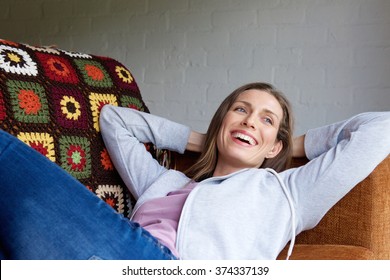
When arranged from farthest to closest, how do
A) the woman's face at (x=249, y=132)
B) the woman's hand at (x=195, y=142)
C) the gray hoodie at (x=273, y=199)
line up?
the woman's hand at (x=195, y=142) < the woman's face at (x=249, y=132) < the gray hoodie at (x=273, y=199)

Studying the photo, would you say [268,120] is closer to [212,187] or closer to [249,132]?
[249,132]

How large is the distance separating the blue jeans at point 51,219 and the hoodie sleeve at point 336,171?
38 centimetres

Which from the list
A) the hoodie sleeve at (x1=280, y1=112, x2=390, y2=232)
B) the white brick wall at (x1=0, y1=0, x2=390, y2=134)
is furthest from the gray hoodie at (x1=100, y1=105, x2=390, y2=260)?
the white brick wall at (x1=0, y1=0, x2=390, y2=134)

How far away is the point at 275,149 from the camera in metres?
1.43

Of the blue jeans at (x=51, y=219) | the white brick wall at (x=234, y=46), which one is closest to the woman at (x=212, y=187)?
the blue jeans at (x=51, y=219)

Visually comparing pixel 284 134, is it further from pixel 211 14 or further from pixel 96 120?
pixel 211 14

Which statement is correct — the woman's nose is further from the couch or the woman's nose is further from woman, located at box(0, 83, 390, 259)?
the couch

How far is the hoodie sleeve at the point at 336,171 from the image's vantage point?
118 cm

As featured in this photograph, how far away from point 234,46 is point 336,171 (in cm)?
147

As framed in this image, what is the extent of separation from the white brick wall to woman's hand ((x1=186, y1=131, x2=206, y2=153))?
39.3 inches

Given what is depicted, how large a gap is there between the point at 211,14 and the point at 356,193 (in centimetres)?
156

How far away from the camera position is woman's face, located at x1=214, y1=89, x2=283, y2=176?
1.35m

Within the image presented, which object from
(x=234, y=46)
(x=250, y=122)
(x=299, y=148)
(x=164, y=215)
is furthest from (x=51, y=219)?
(x=234, y=46)

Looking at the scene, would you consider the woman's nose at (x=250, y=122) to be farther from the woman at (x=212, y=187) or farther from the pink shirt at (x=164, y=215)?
the pink shirt at (x=164, y=215)
